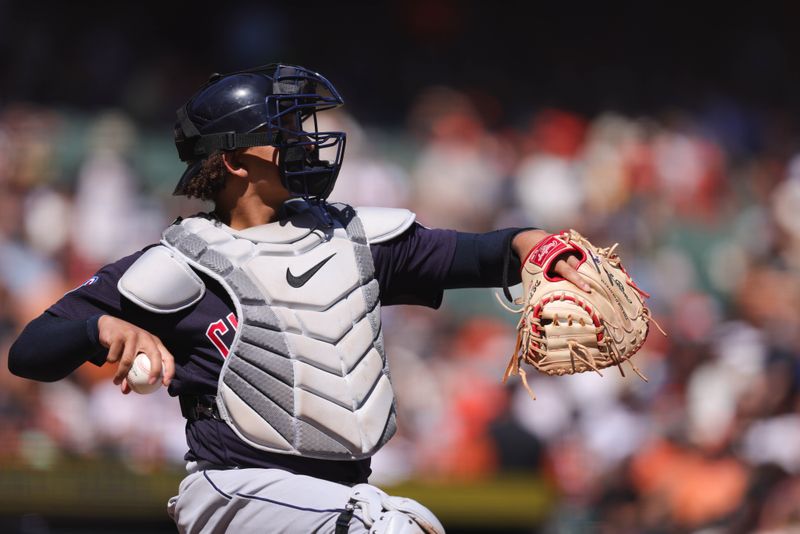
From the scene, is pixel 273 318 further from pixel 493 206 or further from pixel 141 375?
pixel 493 206

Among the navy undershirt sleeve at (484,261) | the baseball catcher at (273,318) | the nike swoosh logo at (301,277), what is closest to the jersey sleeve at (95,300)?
the baseball catcher at (273,318)

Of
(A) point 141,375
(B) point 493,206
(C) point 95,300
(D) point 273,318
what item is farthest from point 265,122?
(B) point 493,206

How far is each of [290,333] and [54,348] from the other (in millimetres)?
571

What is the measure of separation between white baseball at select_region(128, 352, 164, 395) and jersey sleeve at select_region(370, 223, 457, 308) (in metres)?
0.71

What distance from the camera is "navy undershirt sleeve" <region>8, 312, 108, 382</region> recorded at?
2.67 meters

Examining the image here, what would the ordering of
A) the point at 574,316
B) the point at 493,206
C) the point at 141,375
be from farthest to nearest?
1. the point at 493,206
2. the point at 574,316
3. the point at 141,375

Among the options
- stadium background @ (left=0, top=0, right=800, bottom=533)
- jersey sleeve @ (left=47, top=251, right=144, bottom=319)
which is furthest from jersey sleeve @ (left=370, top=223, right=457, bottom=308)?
stadium background @ (left=0, top=0, right=800, bottom=533)

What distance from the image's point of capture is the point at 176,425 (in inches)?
298

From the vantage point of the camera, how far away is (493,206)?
379 inches

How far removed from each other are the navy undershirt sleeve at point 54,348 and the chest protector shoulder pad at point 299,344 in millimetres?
311

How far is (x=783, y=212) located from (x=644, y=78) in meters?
2.15

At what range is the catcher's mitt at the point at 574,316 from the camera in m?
2.71

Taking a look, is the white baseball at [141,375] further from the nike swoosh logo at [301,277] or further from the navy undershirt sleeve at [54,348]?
the nike swoosh logo at [301,277]

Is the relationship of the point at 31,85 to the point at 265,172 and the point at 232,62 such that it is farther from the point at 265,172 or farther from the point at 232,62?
the point at 265,172
